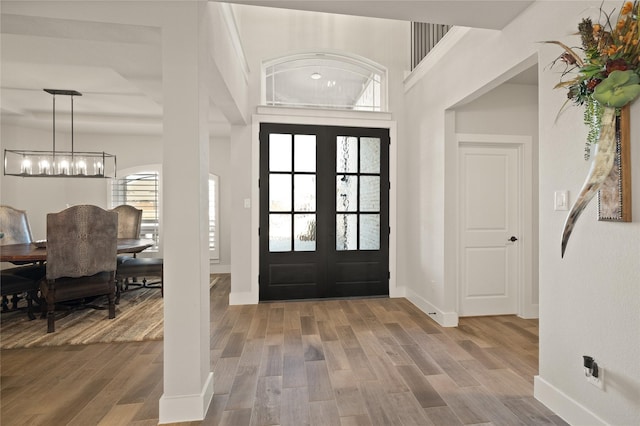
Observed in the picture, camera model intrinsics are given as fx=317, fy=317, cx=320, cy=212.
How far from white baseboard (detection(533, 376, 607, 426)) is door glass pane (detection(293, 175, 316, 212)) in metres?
2.92

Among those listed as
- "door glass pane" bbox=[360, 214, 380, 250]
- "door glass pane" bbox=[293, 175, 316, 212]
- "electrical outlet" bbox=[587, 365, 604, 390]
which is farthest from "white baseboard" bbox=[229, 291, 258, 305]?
"electrical outlet" bbox=[587, 365, 604, 390]

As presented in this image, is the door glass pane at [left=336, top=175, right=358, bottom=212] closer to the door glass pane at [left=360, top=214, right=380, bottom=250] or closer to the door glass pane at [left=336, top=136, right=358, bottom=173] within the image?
the door glass pane at [left=336, top=136, right=358, bottom=173]

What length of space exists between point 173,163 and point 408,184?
10.6 ft

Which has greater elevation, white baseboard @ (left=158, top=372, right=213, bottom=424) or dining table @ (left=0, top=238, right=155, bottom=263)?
dining table @ (left=0, top=238, right=155, bottom=263)

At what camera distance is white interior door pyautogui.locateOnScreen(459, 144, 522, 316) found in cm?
362

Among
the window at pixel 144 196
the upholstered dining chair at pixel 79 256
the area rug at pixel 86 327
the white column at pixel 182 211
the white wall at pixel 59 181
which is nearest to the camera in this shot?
the white column at pixel 182 211

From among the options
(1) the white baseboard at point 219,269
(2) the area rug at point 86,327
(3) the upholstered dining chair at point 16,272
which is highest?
(3) the upholstered dining chair at point 16,272

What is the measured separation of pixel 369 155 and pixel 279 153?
1.22 meters

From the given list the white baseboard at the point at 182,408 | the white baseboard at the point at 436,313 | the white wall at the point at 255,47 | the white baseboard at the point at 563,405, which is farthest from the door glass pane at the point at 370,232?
the white baseboard at the point at 182,408

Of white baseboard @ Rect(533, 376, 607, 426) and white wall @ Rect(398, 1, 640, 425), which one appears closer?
white wall @ Rect(398, 1, 640, 425)

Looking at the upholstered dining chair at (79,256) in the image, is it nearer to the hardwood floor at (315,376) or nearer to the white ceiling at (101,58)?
the hardwood floor at (315,376)

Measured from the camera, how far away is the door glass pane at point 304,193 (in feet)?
13.8

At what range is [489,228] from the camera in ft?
12.0

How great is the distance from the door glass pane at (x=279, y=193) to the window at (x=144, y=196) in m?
3.03
